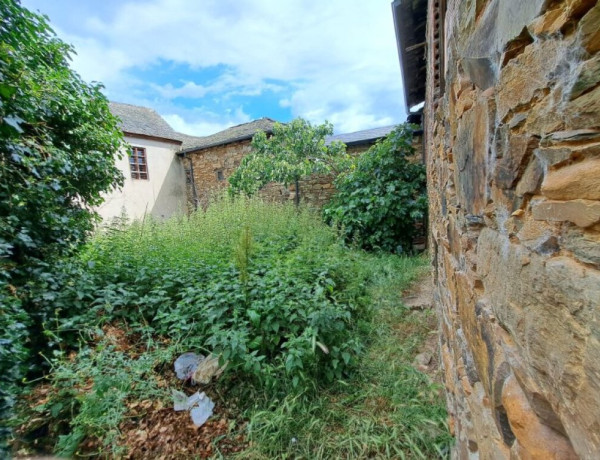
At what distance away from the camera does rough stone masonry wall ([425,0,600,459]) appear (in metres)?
0.40

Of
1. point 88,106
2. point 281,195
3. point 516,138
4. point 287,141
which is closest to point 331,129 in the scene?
point 287,141

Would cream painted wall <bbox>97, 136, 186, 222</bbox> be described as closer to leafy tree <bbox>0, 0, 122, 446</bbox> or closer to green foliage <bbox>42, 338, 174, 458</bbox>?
leafy tree <bbox>0, 0, 122, 446</bbox>

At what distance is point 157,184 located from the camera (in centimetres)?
1090

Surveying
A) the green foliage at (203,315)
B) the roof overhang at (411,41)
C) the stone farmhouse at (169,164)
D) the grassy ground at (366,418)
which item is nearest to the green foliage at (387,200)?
the roof overhang at (411,41)

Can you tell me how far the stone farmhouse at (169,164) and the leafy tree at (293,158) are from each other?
198 cm

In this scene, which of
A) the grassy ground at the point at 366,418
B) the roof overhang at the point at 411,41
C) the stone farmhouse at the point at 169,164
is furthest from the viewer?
the stone farmhouse at the point at 169,164

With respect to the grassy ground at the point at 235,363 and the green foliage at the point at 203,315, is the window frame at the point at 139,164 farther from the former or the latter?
the grassy ground at the point at 235,363

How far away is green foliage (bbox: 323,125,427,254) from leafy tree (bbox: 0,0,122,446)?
3868 millimetres

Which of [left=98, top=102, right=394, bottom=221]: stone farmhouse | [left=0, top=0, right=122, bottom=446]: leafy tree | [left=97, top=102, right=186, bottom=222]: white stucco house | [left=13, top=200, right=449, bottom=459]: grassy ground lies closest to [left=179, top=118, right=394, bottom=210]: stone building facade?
[left=98, top=102, right=394, bottom=221]: stone farmhouse

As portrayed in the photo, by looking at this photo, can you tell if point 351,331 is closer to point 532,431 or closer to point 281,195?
point 532,431

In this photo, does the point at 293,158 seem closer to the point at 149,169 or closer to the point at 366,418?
the point at 366,418

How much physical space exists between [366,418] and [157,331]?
71.1 inches

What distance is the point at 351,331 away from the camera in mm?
2715

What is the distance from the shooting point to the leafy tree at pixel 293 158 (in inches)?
275
